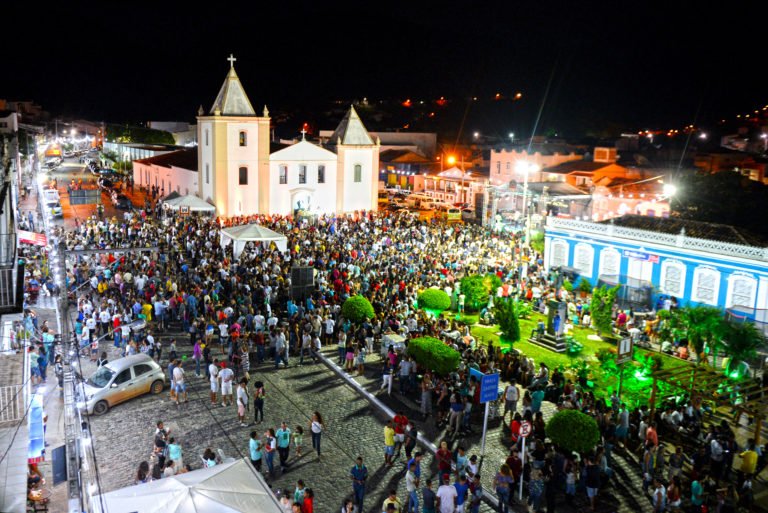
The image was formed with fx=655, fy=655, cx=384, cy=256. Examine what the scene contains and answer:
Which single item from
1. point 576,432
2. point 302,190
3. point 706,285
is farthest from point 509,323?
point 302,190

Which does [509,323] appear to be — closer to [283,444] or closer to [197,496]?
[283,444]

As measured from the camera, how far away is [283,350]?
16969 mm

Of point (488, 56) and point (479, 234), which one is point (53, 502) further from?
point (488, 56)

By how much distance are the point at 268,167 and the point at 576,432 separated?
1228 inches

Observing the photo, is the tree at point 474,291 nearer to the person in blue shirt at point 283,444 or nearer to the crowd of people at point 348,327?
the crowd of people at point 348,327

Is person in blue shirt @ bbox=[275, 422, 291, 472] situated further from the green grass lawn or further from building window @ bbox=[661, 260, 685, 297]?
building window @ bbox=[661, 260, 685, 297]

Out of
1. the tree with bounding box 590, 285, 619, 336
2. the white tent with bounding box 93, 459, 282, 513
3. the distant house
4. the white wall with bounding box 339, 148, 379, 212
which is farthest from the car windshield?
the white wall with bounding box 339, 148, 379, 212

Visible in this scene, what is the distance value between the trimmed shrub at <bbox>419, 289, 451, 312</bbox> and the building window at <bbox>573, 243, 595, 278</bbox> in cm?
913

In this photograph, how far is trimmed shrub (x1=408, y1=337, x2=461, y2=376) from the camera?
15.2m

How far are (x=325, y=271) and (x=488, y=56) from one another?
15900 centimetres

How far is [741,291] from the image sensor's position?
22.5m

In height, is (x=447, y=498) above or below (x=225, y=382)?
below

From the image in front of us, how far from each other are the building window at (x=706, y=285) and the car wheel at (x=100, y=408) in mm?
19969

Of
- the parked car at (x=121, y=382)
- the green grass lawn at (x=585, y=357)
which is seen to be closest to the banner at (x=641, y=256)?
the green grass lawn at (x=585, y=357)
